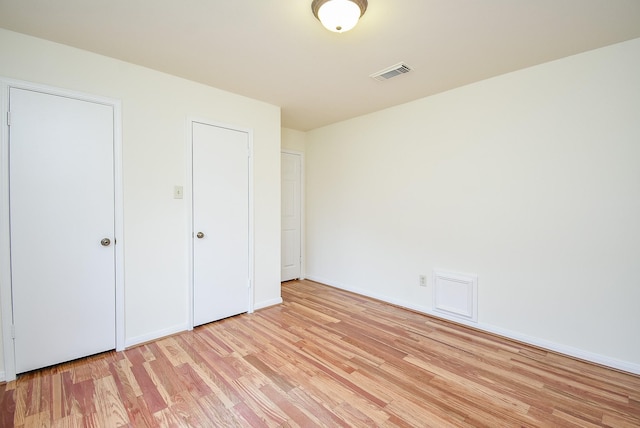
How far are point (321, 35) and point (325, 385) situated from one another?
2.56 metres

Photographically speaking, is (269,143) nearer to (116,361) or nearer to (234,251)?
(234,251)

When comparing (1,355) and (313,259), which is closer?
(1,355)

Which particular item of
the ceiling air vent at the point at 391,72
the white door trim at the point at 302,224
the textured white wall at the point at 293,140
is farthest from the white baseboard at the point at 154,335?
the ceiling air vent at the point at 391,72

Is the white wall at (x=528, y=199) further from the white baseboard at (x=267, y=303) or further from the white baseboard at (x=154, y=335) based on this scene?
the white baseboard at (x=154, y=335)

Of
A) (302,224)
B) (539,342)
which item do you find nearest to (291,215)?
(302,224)

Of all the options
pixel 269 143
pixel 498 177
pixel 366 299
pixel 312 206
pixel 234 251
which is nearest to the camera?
pixel 498 177

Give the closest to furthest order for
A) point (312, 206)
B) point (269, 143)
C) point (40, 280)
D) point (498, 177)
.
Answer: point (40, 280)
point (498, 177)
point (269, 143)
point (312, 206)

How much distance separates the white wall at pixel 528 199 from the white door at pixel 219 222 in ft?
5.73

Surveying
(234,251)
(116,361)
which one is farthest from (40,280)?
(234,251)

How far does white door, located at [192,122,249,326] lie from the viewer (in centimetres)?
292

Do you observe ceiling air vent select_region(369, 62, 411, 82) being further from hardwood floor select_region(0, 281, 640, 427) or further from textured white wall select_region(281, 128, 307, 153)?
hardwood floor select_region(0, 281, 640, 427)

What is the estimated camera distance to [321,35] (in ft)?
6.77

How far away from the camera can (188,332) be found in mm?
2824

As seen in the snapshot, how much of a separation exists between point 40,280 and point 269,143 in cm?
247
